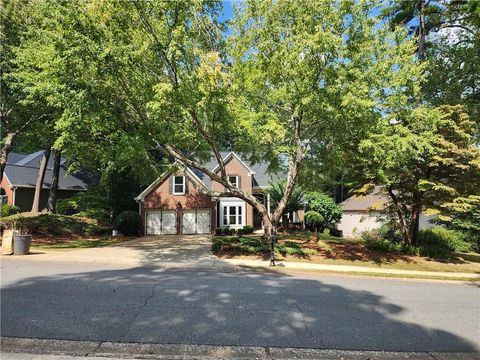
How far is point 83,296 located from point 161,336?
306cm

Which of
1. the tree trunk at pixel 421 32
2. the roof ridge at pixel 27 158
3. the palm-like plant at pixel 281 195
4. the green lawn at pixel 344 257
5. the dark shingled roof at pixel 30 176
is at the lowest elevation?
the green lawn at pixel 344 257

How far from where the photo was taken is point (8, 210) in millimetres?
28141

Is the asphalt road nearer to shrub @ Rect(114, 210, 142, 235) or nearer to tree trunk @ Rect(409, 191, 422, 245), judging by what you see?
tree trunk @ Rect(409, 191, 422, 245)

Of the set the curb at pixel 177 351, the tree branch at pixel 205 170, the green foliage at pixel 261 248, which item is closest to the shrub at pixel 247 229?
the green foliage at pixel 261 248

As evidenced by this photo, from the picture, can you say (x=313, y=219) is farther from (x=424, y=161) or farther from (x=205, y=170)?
(x=205, y=170)

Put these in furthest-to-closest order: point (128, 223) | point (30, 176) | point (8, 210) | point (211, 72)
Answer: point (30, 176) → point (8, 210) → point (128, 223) → point (211, 72)

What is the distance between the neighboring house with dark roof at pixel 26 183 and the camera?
3094cm

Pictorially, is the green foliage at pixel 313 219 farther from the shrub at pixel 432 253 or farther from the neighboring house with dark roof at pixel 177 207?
the shrub at pixel 432 253

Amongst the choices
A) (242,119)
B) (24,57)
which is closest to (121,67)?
(242,119)

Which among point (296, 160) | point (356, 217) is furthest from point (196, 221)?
point (356, 217)

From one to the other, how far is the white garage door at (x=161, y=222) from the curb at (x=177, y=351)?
2310cm

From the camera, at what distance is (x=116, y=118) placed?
48.4ft

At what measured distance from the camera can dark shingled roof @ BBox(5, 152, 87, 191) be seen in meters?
31.6

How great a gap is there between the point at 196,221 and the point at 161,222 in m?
2.91
